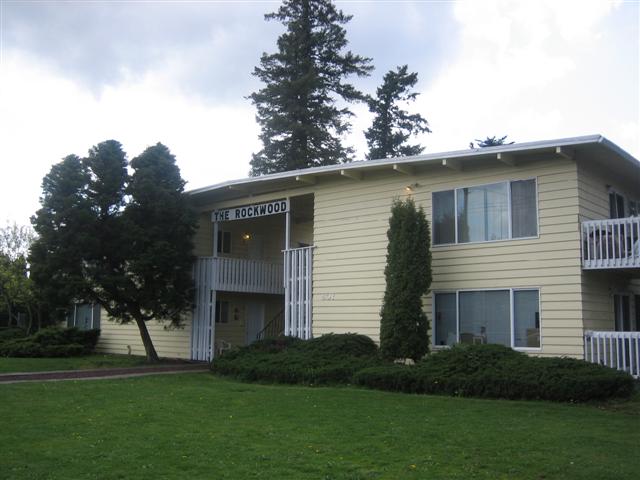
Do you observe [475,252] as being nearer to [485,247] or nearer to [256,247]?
[485,247]

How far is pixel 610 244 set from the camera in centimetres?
1498

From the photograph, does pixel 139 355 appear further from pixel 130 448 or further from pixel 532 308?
pixel 130 448

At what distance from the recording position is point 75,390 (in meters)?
13.9

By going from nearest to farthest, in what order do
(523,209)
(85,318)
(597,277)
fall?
1. (597,277)
2. (523,209)
3. (85,318)

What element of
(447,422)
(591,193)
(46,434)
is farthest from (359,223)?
(46,434)

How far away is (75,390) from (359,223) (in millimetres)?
8752

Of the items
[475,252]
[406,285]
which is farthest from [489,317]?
[406,285]

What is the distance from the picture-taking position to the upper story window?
A: 52.6 feet

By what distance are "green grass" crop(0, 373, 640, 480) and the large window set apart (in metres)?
3.60

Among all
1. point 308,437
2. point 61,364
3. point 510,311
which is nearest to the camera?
point 308,437

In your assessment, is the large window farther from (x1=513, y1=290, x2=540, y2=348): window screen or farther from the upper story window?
the upper story window

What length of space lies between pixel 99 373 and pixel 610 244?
42.6 ft

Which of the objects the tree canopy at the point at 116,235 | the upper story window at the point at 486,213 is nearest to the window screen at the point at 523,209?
the upper story window at the point at 486,213

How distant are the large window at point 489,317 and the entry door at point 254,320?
9678mm
